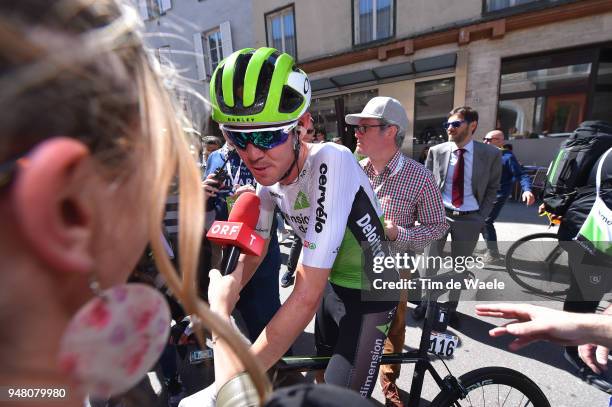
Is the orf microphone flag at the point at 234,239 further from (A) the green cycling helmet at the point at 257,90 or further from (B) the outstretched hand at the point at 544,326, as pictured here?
(B) the outstretched hand at the point at 544,326

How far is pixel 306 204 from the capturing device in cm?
165

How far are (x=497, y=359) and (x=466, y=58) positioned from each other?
33.0 feet

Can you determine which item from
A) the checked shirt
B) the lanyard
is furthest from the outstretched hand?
the lanyard

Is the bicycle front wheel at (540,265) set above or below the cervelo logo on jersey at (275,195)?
below

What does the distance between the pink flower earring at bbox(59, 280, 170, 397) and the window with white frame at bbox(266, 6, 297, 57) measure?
14.9 meters

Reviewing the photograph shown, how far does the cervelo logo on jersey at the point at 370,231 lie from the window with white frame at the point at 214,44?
50.7 ft

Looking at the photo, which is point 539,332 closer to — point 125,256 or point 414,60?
point 125,256

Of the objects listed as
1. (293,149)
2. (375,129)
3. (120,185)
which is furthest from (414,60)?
(120,185)

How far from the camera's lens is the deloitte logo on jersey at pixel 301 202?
1.64 m

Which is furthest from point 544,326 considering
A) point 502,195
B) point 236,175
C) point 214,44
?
point 214,44

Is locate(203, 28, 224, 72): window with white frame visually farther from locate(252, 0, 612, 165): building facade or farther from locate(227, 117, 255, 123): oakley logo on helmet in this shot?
locate(227, 117, 255, 123): oakley logo on helmet

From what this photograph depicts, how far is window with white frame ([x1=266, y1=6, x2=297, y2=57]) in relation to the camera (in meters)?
13.5

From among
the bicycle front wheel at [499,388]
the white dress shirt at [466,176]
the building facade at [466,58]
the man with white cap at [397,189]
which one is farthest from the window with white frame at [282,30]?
the bicycle front wheel at [499,388]

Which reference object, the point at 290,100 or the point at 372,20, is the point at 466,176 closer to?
the point at 290,100
